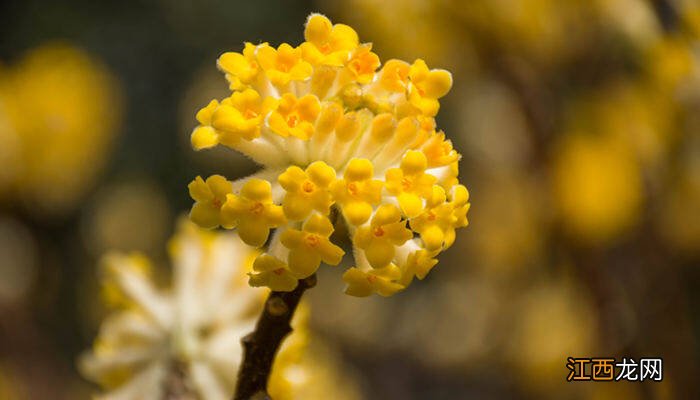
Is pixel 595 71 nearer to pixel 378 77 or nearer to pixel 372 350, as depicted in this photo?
pixel 372 350

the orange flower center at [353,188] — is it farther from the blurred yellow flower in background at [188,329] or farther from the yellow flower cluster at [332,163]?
the blurred yellow flower in background at [188,329]

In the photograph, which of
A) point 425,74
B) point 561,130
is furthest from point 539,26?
point 425,74

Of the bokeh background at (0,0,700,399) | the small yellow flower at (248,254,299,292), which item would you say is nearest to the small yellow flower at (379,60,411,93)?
the small yellow flower at (248,254,299,292)

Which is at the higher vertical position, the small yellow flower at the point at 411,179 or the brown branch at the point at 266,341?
the small yellow flower at the point at 411,179

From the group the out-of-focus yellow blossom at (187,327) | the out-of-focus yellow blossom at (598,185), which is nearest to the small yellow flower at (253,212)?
the out-of-focus yellow blossom at (187,327)

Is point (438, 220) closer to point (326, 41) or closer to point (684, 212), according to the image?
point (326, 41)

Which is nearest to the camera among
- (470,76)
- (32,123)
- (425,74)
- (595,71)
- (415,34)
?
(425,74)

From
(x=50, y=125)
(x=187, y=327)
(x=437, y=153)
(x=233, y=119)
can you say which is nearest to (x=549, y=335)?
(x=187, y=327)

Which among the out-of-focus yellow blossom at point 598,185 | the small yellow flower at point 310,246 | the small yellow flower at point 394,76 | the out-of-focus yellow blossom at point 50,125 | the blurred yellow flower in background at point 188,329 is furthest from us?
the out-of-focus yellow blossom at point 50,125
